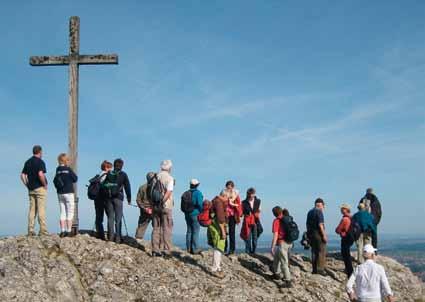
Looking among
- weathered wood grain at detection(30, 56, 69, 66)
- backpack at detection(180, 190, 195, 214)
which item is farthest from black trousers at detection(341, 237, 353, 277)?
weathered wood grain at detection(30, 56, 69, 66)

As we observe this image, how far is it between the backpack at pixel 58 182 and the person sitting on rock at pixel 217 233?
4803 millimetres

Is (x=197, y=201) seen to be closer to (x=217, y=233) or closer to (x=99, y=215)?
(x=217, y=233)

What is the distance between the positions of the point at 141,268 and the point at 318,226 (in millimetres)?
6910

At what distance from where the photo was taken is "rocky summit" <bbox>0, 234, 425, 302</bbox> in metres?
11.8

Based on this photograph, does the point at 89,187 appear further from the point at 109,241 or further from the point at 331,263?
the point at 331,263

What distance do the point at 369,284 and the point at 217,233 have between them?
5221mm

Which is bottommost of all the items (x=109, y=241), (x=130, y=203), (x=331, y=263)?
(x=331, y=263)

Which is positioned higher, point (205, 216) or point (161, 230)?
point (205, 216)

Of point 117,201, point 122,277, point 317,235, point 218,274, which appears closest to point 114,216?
point 117,201

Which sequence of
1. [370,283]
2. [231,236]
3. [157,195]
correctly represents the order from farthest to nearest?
[231,236] < [157,195] < [370,283]

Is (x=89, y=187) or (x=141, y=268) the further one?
(x=89, y=187)

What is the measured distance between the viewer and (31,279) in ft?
38.7

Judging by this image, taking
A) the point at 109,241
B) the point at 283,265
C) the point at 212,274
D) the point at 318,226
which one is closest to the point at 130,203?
the point at 109,241

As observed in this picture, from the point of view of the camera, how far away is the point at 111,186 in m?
14.4
